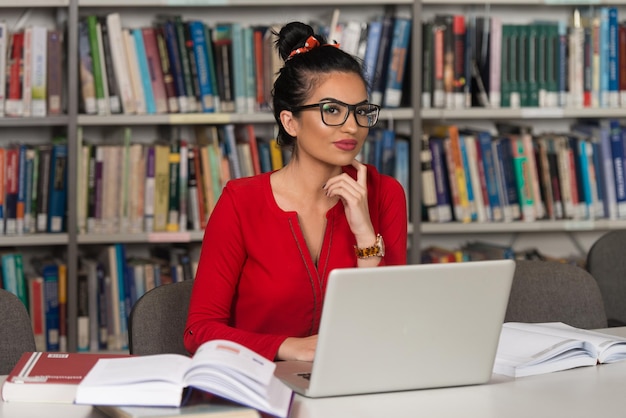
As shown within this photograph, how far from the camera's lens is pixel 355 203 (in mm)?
2113

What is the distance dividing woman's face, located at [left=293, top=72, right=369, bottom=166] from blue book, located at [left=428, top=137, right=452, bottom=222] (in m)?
1.29

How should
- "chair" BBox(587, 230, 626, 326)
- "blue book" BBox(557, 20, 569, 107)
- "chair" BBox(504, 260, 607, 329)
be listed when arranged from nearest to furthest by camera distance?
"chair" BBox(504, 260, 607, 329)
"chair" BBox(587, 230, 626, 326)
"blue book" BBox(557, 20, 569, 107)

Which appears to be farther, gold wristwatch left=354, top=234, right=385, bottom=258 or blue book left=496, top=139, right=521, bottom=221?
blue book left=496, top=139, right=521, bottom=221

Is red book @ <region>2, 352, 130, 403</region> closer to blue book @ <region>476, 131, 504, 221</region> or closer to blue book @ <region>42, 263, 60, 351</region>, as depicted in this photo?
blue book @ <region>42, 263, 60, 351</region>

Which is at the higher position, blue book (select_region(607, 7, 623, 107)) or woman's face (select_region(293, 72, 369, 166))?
blue book (select_region(607, 7, 623, 107))

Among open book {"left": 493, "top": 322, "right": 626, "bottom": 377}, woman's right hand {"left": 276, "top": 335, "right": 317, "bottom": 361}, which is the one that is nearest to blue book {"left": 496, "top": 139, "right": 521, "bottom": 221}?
open book {"left": 493, "top": 322, "right": 626, "bottom": 377}

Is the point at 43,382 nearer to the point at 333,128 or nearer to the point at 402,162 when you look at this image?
the point at 333,128

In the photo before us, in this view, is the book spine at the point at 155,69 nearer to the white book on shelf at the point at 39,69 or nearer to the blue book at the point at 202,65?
the blue book at the point at 202,65

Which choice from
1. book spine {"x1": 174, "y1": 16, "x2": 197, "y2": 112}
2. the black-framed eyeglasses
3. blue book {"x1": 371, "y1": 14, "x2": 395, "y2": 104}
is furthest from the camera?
blue book {"x1": 371, "y1": 14, "x2": 395, "y2": 104}

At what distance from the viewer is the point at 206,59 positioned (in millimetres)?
3262

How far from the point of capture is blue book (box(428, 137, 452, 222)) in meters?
3.42

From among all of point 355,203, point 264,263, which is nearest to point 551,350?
point 355,203

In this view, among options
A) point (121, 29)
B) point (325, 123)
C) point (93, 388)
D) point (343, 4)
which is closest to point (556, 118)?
point (343, 4)

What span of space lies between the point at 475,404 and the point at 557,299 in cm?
89
